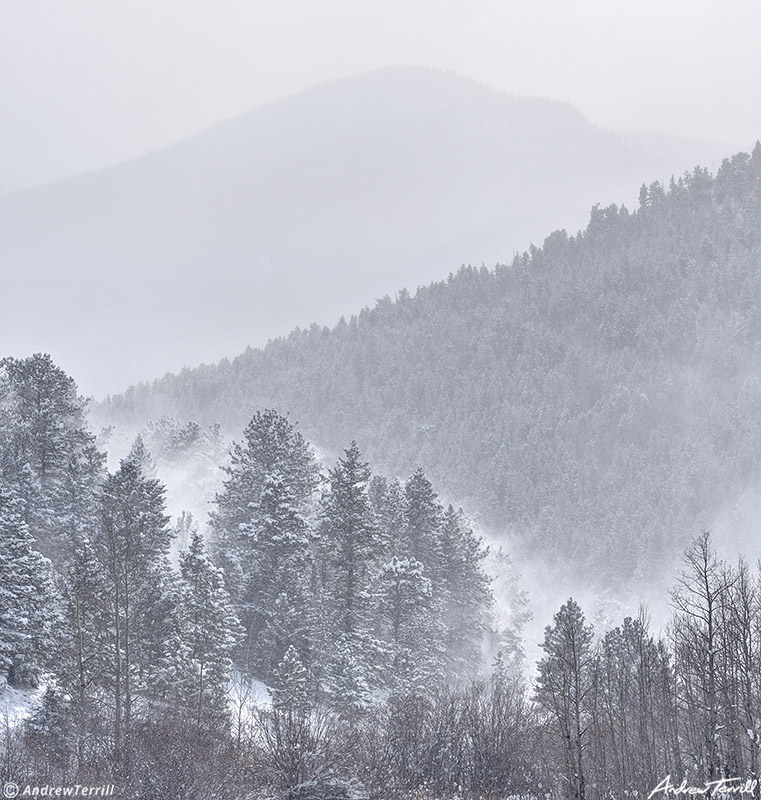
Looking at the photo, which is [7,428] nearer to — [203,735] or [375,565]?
[375,565]

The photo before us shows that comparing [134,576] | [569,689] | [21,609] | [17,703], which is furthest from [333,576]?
[17,703]

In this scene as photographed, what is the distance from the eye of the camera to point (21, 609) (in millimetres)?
37156

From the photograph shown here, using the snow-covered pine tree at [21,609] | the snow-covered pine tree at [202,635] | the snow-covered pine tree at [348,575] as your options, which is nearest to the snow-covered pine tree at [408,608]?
the snow-covered pine tree at [348,575]

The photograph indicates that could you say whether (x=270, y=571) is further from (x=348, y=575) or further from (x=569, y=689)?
(x=569, y=689)

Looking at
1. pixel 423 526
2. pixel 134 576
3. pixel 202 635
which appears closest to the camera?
pixel 134 576

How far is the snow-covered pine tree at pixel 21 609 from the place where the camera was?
120 feet

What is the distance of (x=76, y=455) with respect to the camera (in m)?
55.2

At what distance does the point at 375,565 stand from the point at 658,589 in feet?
401

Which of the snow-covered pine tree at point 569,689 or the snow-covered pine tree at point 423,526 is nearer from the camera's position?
the snow-covered pine tree at point 569,689

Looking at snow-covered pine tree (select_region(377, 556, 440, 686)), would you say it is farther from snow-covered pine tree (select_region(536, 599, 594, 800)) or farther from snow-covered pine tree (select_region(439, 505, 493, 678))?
snow-covered pine tree (select_region(536, 599, 594, 800))

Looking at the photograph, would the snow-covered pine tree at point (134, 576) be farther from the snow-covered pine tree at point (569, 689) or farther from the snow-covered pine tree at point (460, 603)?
the snow-covered pine tree at point (460, 603)

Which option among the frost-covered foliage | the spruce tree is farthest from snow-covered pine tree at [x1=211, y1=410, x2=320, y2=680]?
the spruce tree

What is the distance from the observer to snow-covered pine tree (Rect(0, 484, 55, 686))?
36.6 m

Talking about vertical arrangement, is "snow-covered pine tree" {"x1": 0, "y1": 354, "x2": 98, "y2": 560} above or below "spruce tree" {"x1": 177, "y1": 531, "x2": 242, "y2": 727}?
above
